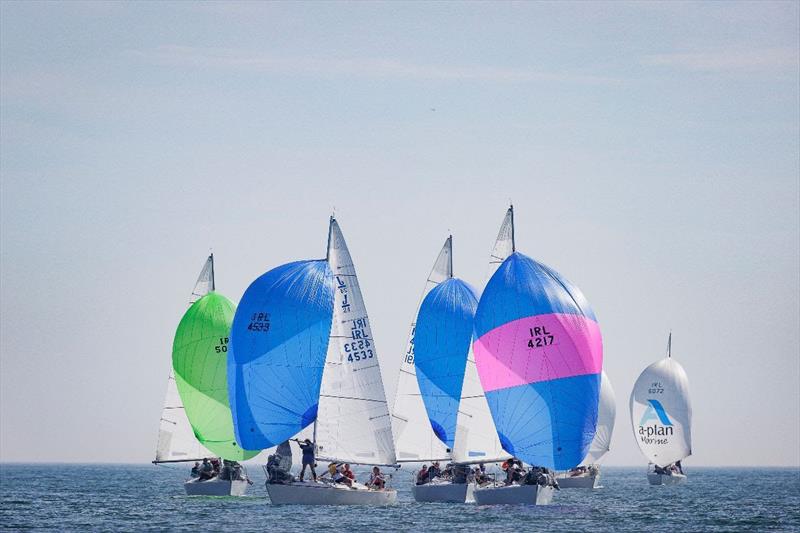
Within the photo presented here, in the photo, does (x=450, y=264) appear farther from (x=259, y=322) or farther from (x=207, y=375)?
(x=259, y=322)

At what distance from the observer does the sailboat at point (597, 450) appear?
8919 cm

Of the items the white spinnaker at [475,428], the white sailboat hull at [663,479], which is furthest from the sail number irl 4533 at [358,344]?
the white sailboat hull at [663,479]

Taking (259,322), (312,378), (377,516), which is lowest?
(377,516)

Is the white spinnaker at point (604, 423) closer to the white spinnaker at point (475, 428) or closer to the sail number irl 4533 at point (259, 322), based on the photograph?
the white spinnaker at point (475, 428)

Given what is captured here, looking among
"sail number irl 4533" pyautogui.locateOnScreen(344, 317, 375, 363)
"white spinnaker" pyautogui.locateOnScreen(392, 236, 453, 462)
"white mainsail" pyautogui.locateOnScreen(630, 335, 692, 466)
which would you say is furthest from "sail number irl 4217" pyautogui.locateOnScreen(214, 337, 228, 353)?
"white mainsail" pyautogui.locateOnScreen(630, 335, 692, 466)

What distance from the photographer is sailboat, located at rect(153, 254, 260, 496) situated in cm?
6606

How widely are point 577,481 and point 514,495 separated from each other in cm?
3243

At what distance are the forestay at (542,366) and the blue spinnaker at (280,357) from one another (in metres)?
7.48

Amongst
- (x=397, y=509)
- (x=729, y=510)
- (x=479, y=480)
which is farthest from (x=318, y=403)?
(x=729, y=510)

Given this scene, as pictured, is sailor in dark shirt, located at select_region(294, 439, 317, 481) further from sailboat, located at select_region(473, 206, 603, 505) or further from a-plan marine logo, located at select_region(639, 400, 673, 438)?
a-plan marine logo, located at select_region(639, 400, 673, 438)

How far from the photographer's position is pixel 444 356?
65938mm

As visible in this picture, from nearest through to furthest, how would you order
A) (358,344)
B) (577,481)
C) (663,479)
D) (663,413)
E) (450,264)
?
(358,344) < (450,264) < (577,481) < (663,413) < (663,479)

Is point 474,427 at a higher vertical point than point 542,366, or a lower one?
lower

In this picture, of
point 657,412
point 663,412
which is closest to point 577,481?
point 657,412
